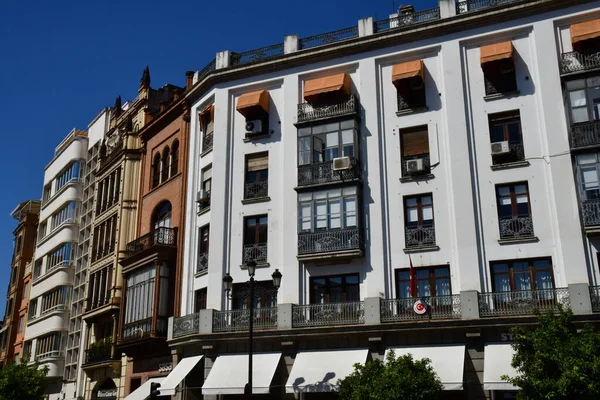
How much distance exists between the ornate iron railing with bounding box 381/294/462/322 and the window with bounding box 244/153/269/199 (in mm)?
7223

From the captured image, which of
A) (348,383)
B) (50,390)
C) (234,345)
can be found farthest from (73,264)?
(348,383)

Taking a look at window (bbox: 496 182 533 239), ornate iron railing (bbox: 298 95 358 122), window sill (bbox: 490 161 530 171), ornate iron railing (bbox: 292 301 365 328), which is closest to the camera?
window (bbox: 496 182 533 239)

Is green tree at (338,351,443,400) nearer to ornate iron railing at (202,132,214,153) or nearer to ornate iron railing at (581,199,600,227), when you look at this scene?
ornate iron railing at (581,199,600,227)

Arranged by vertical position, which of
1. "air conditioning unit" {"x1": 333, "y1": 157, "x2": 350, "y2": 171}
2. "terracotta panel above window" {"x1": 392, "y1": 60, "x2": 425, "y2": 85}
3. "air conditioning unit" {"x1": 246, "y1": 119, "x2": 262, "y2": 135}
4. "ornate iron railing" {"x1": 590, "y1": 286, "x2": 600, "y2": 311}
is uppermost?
"terracotta panel above window" {"x1": 392, "y1": 60, "x2": 425, "y2": 85}

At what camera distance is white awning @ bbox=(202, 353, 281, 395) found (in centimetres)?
2422

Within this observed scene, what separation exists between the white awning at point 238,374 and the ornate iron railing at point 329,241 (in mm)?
4115

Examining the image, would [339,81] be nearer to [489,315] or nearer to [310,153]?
[310,153]

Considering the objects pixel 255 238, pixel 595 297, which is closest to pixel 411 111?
pixel 255 238

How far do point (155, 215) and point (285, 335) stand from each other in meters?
11.9

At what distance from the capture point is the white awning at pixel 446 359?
21453mm

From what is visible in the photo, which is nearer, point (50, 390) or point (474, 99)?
point (474, 99)

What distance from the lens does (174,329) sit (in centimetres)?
2803

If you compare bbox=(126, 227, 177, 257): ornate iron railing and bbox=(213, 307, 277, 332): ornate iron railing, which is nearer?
bbox=(213, 307, 277, 332): ornate iron railing

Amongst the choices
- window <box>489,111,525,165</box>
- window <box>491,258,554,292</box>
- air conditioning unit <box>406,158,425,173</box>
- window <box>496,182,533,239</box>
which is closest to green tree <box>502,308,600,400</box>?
window <box>491,258,554,292</box>
